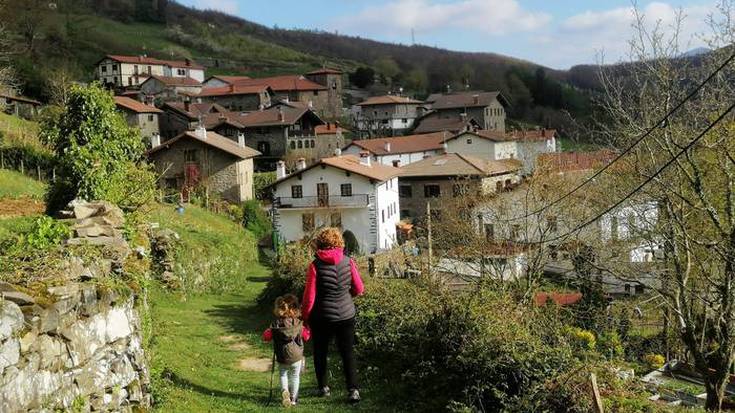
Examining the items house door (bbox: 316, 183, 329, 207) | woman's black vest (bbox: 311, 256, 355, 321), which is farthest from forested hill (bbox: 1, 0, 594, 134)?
woman's black vest (bbox: 311, 256, 355, 321)

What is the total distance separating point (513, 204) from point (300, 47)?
149 m

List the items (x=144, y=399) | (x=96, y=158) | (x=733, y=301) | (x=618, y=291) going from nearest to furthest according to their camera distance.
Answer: (x=144, y=399) < (x=733, y=301) < (x=96, y=158) < (x=618, y=291)

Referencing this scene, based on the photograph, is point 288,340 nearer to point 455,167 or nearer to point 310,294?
point 310,294

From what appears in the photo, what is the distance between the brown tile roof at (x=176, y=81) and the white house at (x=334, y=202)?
5396 cm

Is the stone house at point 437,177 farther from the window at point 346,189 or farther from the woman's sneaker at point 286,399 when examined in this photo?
the woman's sneaker at point 286,399

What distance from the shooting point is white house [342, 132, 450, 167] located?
214 feet

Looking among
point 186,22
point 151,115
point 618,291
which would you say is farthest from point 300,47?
point 618,291

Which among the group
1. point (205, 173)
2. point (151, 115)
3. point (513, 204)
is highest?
point (151, 115)

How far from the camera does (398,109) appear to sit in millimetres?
100062

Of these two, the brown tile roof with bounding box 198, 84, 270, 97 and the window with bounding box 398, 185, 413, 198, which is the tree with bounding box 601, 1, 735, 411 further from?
the brown tile roof with bounding box 198, 84, 270, 97

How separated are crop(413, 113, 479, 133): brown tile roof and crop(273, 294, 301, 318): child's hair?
3103 inches

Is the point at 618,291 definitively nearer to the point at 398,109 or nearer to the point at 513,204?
the point at 513,204

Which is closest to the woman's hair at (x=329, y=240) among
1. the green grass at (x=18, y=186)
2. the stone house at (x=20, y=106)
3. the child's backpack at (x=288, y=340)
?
the child's backpack at (x=288, y=340)

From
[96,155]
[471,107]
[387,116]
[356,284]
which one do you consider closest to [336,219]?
[96,155]
